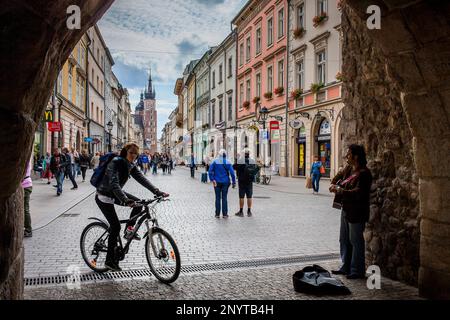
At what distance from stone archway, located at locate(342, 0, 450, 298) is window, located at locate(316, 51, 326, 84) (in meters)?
19.0

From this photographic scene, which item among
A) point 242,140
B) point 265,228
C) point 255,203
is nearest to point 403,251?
point 265,228

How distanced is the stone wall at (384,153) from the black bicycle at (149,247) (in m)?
2.56

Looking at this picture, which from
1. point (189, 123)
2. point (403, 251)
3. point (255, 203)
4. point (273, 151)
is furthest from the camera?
point (189, 123)

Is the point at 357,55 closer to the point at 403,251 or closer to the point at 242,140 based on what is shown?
the point at 403,251

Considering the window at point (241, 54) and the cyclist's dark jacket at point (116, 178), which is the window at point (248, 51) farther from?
the cyclist's dark jacket at point (116, 178)

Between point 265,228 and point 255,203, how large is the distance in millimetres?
4705

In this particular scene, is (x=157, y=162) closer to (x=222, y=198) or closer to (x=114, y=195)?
(x=222, y=198)

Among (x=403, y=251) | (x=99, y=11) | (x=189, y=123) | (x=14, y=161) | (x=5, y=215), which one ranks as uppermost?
(x=189, y=123)

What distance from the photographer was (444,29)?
3672 millimetres

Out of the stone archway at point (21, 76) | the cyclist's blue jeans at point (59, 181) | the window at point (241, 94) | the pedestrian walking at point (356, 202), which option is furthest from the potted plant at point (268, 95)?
the stone archway at point (21, 76)

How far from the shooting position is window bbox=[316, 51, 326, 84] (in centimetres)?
2446

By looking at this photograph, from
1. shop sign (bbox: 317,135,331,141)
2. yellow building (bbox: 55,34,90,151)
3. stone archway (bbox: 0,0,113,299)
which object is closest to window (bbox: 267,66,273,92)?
Answer: shop sign (bbox: 317,135,331,141)

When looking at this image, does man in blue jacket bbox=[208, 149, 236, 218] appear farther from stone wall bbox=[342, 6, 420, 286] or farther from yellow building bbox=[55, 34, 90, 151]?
yellow building bbox=[55, 34, 90, 151]

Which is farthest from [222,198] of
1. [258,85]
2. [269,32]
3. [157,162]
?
[157,162]
